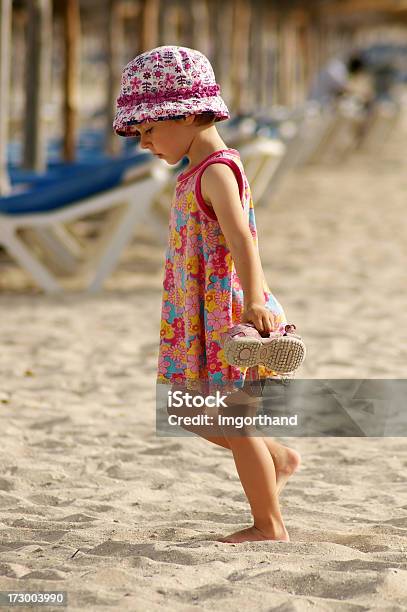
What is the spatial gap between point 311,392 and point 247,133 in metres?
4.92

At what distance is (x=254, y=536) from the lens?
119 inches

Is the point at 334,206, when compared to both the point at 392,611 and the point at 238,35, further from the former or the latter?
the point at 392,611

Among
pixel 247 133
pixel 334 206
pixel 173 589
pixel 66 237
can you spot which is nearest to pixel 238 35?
pixel 334 206

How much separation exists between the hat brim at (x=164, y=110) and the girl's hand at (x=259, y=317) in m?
0.51

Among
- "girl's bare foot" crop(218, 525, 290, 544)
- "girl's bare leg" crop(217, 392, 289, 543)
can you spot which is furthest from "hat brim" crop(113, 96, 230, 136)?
"girl's bare foot" crop(218, 525, 290, 544)

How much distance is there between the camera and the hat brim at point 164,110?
2867 mm

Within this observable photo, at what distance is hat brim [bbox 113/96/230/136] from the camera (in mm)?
2867

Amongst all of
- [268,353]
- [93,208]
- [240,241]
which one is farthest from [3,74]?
[268,353]

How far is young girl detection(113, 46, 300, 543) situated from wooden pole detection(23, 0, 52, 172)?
665 cm

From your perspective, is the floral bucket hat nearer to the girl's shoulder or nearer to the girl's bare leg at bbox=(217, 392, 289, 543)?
the girl's shoulder

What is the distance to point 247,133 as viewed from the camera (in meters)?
9.52

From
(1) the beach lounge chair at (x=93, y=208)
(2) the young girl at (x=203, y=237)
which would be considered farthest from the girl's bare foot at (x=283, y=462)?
(1) the beach lounge chair at (x=93, y=208)

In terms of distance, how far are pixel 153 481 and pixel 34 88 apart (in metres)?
6.39

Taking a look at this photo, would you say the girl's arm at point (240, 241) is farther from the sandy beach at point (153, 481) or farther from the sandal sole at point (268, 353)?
the sandy beach at point (153, 481)
